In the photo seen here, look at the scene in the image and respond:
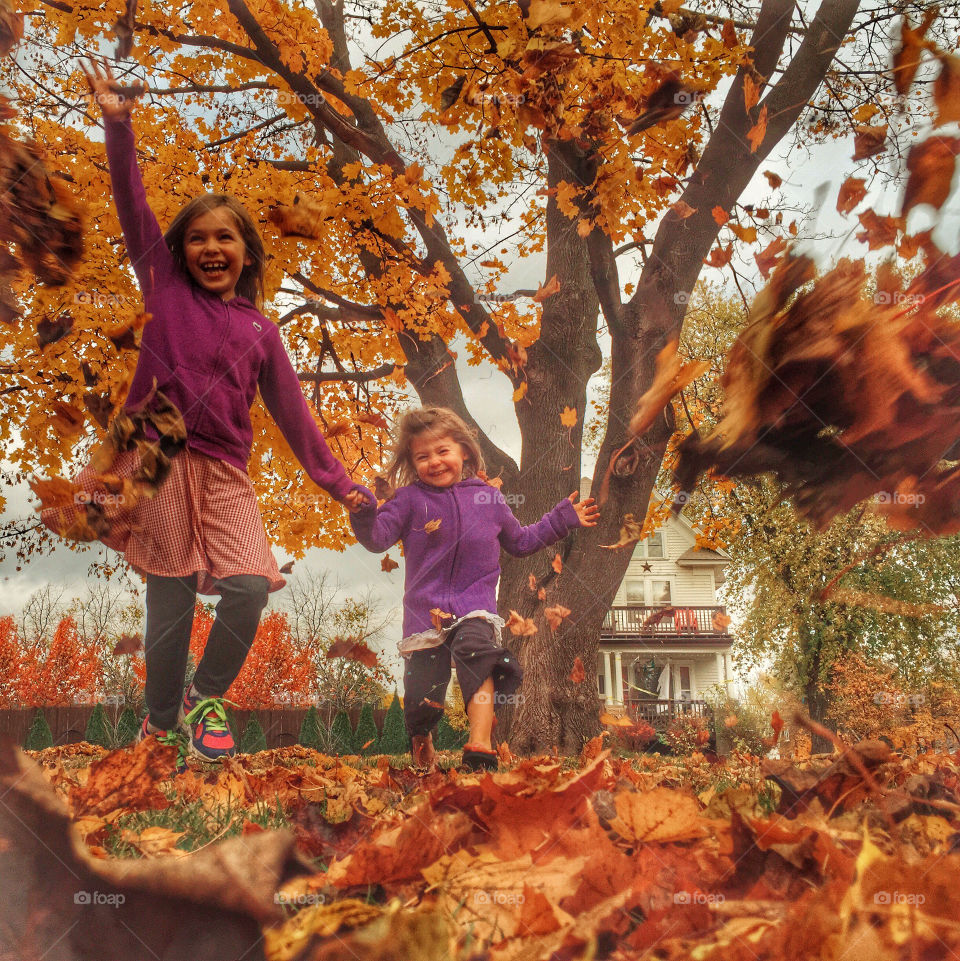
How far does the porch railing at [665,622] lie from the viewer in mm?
1854

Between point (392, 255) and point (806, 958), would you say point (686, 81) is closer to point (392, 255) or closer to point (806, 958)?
point (392, 255)

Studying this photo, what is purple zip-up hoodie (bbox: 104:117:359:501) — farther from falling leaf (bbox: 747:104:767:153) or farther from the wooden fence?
falling leaf (bbox: 747:104:767:153)

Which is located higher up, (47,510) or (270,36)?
(270,36)

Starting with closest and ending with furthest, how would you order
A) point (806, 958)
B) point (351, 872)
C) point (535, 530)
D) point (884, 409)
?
1. point (806, 958)
2. point (351, 872)
3. point (884, 409)
4. point (535, 530)

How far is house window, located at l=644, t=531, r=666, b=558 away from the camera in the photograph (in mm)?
2299

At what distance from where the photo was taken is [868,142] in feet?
5.87

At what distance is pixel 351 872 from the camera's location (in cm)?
80

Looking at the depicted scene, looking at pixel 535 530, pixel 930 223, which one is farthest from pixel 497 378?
pixel 930 223

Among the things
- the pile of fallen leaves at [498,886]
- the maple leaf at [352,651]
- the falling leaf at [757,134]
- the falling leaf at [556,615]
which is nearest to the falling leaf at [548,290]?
the falling leaf at [757,134]

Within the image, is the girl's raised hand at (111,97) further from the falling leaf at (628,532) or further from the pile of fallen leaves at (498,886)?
the falling leaf at (628,532)

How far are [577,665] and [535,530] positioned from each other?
445 millimetres

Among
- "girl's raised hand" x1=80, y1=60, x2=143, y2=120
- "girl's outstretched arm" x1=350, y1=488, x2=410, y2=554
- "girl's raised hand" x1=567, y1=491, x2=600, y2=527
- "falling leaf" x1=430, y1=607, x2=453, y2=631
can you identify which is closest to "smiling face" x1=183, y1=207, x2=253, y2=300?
"girl's raised hand" x1=80, y1=60, x2=143, y2=120

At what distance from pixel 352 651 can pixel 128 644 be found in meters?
0.47

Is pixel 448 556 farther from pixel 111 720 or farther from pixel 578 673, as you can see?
pixel 111 720
